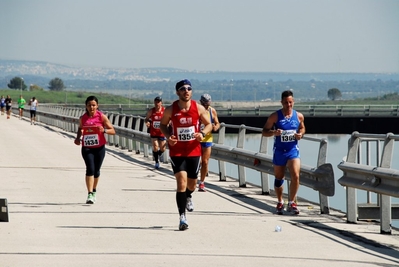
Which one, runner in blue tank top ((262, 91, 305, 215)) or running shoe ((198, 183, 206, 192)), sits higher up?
runner in blue tank top ((262, 91, 305, 215))

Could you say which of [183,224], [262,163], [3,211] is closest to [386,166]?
[183,224]

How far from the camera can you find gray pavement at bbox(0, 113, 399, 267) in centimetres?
1068

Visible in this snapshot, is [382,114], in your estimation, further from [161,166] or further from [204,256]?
[204,256]

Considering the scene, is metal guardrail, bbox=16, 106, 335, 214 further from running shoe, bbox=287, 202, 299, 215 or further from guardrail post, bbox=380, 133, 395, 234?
guardrail post, bbox=380, 133, 395, 234

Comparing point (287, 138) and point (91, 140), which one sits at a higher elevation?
point (287, 138)

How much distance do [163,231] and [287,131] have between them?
9.71ft

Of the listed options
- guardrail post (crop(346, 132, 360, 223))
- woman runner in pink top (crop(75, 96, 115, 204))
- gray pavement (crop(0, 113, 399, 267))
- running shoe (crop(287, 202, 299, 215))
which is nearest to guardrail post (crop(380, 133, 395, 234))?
gray pavement (crop(0, 113, 399, 267))

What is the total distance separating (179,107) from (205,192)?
5792 mm

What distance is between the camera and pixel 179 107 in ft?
43.9

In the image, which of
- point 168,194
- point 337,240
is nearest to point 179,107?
point 337,240

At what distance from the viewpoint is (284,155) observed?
50.3 ft

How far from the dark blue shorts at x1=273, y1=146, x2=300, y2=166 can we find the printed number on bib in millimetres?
3044

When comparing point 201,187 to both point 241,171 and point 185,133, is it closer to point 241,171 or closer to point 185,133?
point 241,171

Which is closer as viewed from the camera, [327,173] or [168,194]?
[327,173]
